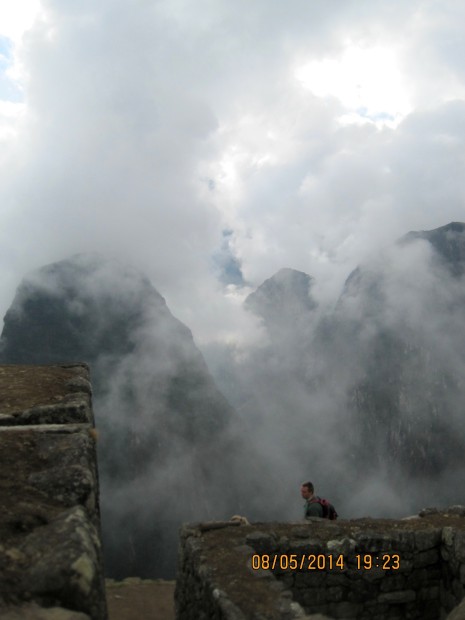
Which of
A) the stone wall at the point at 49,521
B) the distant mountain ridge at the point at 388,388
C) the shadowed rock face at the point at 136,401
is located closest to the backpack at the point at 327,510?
the stone wall at the point at 49,521

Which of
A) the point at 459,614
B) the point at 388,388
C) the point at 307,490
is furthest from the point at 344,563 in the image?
the point at 388,388

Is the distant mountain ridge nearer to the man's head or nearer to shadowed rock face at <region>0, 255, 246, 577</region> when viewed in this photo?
shadowed rock face at <region>0, 255, 246, 577</region>

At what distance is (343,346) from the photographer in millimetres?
146500

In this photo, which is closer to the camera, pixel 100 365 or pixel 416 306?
pixel 100 365

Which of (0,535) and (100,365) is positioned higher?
(100,365)

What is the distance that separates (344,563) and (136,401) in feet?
302

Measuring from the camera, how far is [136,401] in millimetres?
95562

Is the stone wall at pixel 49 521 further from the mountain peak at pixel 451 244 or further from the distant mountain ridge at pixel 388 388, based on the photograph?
the mountain peak at pixel 451 244

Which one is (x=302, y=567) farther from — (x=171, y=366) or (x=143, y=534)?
(x=171, y=366)

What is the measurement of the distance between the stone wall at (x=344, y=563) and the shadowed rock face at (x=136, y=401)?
6769cm

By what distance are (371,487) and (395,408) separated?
68.4 feet

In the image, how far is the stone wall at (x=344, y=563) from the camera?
722 centimetres

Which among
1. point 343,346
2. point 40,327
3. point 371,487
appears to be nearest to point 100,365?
point 40,327

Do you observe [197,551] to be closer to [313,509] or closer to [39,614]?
[313,509]
